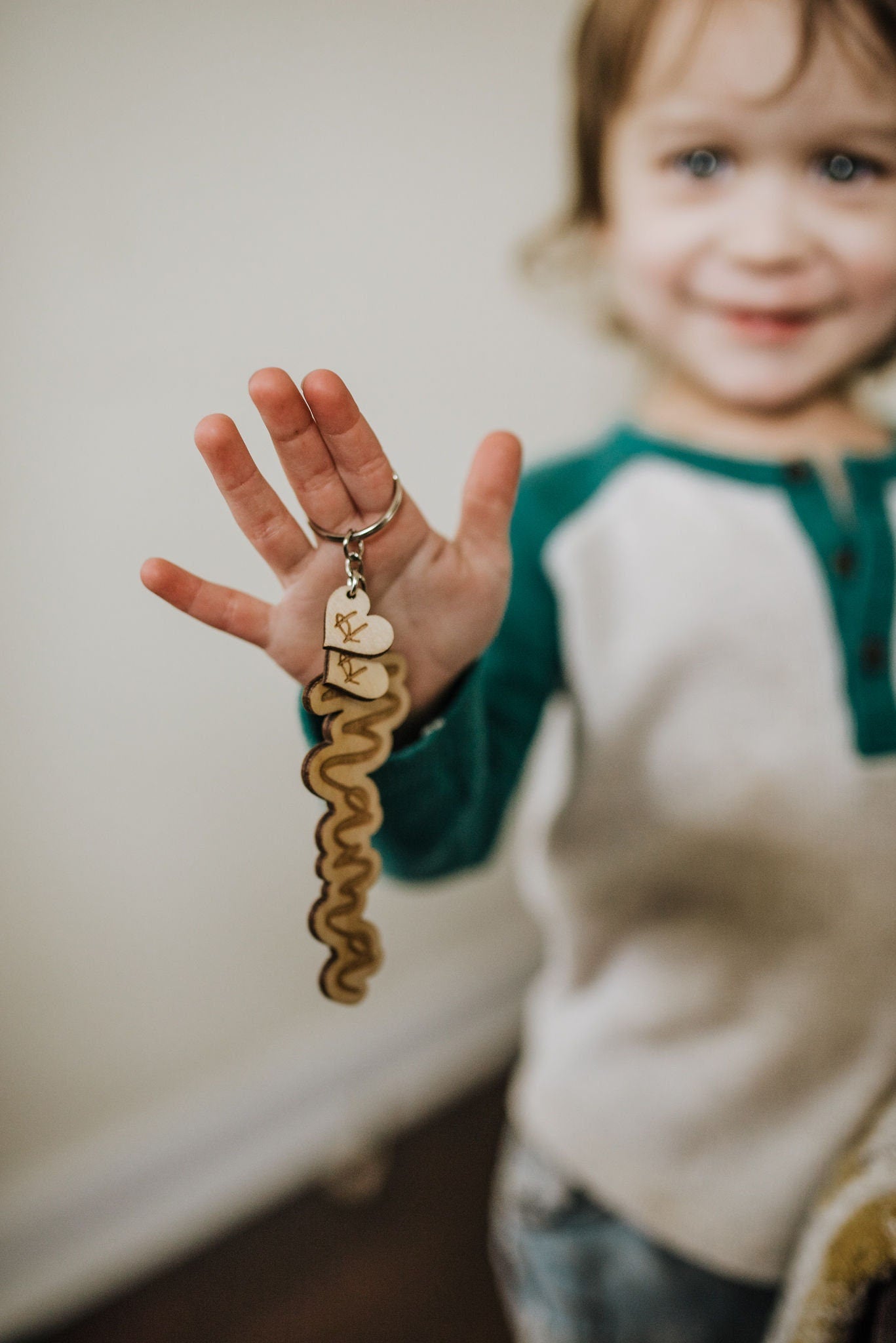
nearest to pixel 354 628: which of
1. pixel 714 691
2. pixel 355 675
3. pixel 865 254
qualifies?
pixel 355 675

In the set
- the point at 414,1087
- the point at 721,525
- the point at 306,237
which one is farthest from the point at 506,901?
the point at 306,237

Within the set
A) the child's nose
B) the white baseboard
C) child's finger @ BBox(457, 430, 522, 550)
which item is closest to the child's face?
the child's nose

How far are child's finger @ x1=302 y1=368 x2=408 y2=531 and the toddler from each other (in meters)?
0.18

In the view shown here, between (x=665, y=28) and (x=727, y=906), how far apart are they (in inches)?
21.0

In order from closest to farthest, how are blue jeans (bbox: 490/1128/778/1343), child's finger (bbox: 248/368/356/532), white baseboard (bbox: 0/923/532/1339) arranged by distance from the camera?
child's finger (bbox: 248/368/356/532) < blue jeans (bbox: 490/1128/778/1343) < white baseboard (bbox: 0/923/532/1339)

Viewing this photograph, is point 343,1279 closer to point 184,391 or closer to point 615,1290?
point 615,1290

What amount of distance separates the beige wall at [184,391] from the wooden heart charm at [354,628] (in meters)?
0.13

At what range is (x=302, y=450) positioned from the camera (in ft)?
1.08

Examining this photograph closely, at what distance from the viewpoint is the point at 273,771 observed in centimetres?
66

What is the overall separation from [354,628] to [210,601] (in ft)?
0.21

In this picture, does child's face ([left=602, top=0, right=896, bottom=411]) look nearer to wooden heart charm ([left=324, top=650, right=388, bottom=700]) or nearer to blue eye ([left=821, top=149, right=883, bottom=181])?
blue eye ([left=821, top=149, right=883, bottom=181])

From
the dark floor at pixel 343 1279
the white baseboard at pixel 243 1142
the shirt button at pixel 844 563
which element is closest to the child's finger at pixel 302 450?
the shirt button at pixel 844 563

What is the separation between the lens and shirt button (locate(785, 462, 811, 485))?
1.86ft

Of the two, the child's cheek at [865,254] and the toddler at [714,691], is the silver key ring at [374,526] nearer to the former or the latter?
the toddler at [714,691]
